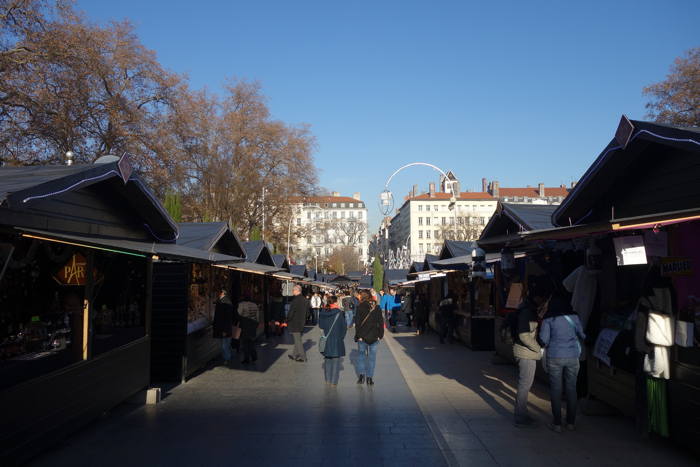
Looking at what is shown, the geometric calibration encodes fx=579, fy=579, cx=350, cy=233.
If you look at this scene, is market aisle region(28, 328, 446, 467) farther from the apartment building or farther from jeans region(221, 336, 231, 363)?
the apartment building

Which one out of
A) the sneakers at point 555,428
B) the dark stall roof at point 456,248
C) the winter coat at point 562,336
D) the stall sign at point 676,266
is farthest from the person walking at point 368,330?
the dark stall roof at point 456,248

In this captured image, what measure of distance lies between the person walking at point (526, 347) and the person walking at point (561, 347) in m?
0.20

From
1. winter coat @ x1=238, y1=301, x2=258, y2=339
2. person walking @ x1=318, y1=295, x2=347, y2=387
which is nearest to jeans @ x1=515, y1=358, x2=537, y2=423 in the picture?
person walking @ x1=318, y1=295, x2=347, y2=387

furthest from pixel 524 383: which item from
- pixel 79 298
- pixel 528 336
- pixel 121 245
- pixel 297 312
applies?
pixel 297 312

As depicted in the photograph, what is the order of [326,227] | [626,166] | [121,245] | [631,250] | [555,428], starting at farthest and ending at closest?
[326,227] → [626,166] → [555,428] → [121,245] → [631,250]

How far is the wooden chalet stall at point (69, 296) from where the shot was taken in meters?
5.73

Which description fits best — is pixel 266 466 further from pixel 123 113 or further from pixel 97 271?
pixel 123 113

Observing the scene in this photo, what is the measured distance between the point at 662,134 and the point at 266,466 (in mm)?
5718

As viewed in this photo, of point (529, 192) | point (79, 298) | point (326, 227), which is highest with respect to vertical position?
point (529, 192)

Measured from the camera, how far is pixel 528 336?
7.32m

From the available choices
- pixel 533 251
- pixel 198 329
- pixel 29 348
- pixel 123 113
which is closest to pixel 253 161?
pixel 123 113

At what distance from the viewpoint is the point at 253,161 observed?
38.2 metres

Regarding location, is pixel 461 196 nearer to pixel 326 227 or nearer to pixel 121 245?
pixel 326 227

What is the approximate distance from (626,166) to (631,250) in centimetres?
214
